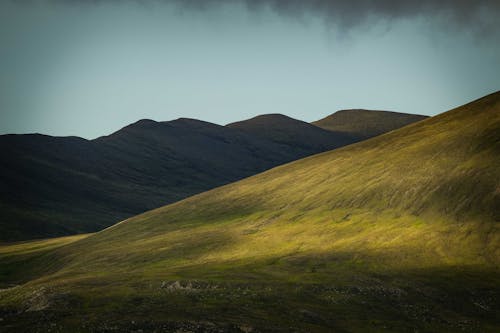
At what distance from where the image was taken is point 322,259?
380 ft

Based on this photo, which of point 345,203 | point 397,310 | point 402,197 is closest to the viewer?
point 397,310

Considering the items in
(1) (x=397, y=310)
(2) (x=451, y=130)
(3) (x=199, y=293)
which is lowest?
(1) (x=397, y=310)

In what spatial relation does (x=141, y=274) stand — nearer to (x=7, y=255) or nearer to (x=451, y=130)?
(x=7, y=255)

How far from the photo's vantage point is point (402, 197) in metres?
147

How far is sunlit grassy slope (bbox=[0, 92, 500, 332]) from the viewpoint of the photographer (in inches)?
3002

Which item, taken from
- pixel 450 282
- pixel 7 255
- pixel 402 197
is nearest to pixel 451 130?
pixel 402 197

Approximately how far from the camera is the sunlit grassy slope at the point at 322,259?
76250mm

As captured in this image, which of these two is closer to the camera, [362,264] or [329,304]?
[329,304]

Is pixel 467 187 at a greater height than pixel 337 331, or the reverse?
pixel 467 187

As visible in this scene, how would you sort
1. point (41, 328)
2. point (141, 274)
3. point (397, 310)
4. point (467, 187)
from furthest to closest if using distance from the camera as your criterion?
point (467, 187) → point (141, 274) → point (397, 310) → point (41, 328)

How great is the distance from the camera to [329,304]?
83.4 m

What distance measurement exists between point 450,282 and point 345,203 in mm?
65317

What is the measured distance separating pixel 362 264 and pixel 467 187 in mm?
40628

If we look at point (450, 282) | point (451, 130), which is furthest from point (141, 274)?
point (451, 130)
